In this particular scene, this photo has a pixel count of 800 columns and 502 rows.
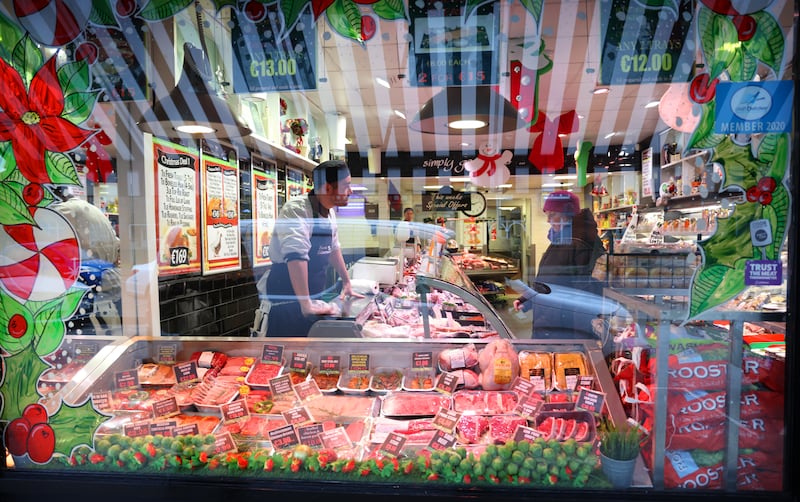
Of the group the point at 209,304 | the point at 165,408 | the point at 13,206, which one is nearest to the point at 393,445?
the point at 165,408

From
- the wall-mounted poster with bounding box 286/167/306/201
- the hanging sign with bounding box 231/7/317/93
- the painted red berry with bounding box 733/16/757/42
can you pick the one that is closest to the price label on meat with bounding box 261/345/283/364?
the hanging sign with bounding box 231/7/317/93

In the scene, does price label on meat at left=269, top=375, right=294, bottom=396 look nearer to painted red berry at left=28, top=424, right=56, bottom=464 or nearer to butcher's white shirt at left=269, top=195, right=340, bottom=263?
A: painted red berry at left=28, top=424, right=56, bottom=464

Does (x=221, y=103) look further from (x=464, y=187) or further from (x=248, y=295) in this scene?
(x=464, y=187)

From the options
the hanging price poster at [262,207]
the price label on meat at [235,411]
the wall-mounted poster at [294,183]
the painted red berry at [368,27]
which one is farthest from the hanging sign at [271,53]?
the wall-mounted poster at [294,183]

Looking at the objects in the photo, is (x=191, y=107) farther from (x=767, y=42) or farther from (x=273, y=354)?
(x=767, y=42)

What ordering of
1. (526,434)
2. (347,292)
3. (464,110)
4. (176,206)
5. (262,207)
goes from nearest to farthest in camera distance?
(526,434) < (464,110) < (176,206) < (347,292) < (262,207)

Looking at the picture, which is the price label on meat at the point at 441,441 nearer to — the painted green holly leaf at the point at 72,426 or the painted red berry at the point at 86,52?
the painted green holly leaf at the point at 72,426

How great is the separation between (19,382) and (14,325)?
0.84 ft

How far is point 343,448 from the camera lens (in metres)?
2.20

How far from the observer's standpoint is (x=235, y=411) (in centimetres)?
244

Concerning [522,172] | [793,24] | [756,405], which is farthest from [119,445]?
[522,172]

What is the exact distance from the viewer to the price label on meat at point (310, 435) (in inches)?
86.6

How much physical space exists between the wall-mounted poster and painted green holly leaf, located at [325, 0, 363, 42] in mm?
4336

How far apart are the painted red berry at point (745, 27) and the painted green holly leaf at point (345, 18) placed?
4.88 feet
